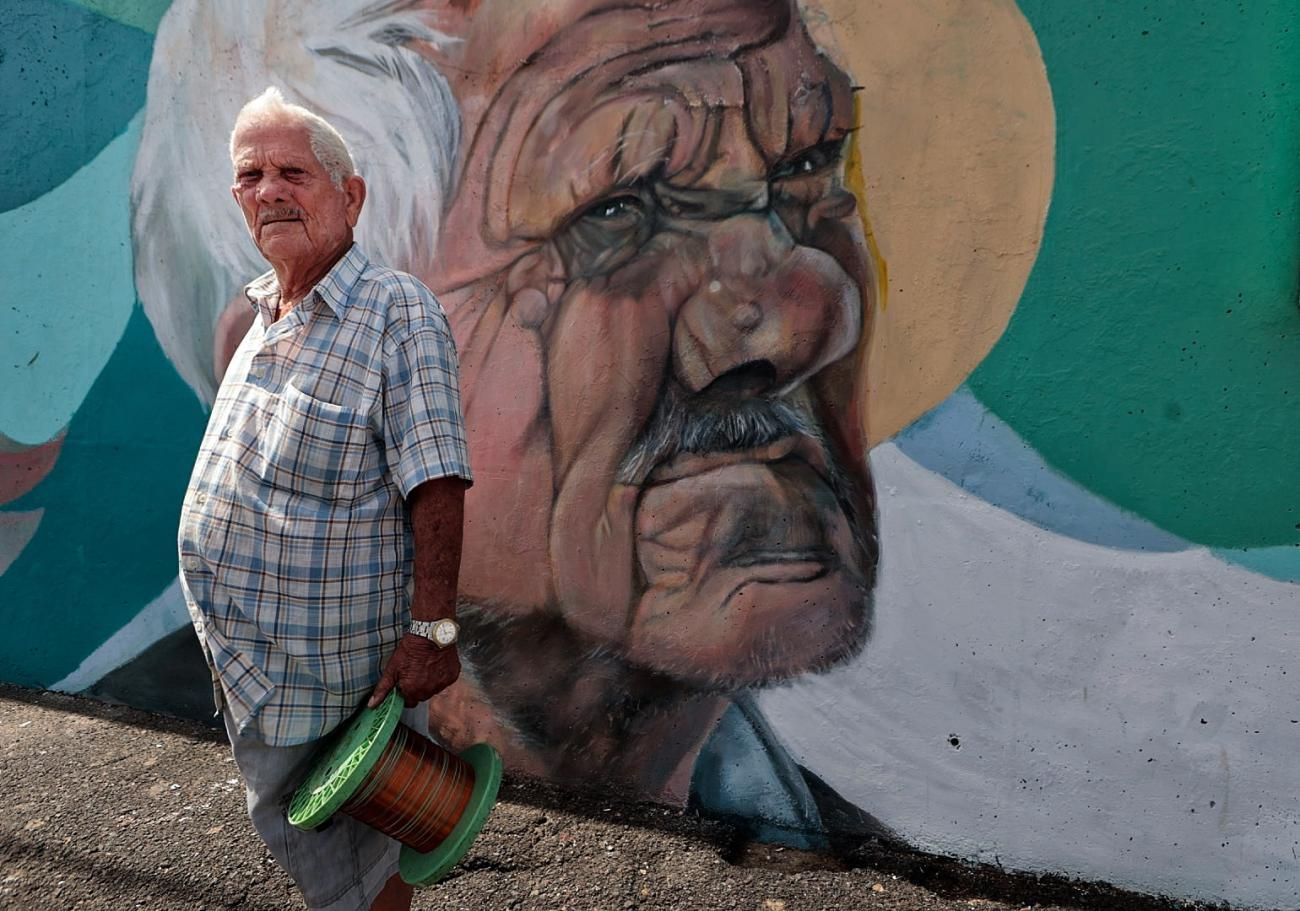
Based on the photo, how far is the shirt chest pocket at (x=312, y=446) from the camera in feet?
5.90

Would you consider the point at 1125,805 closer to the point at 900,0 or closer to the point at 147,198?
the point at 900,0

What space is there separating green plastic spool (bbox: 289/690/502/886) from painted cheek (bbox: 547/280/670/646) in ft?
3.09

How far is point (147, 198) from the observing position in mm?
3488

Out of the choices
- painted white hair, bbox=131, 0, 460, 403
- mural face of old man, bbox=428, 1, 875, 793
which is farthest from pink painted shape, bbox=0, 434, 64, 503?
mural face of old man, bbox=428, 1, 875, 793

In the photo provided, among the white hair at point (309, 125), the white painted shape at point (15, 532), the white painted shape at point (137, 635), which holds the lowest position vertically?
the white painted shape at point (137, 635)

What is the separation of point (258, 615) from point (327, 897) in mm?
658

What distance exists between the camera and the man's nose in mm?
2576

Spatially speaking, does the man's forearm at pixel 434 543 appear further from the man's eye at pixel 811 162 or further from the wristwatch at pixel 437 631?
the man's eye at pixel 811 162

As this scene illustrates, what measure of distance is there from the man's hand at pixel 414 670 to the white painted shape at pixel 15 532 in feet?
9.19

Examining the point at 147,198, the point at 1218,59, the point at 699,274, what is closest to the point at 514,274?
the point at 699,274

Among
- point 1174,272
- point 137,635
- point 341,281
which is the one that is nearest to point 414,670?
point 341,281

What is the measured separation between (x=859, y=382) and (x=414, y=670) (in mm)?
1466

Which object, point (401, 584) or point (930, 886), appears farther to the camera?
point (930, 886)

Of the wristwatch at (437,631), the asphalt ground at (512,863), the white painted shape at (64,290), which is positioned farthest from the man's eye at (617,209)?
the white painted shape at (64,290)
